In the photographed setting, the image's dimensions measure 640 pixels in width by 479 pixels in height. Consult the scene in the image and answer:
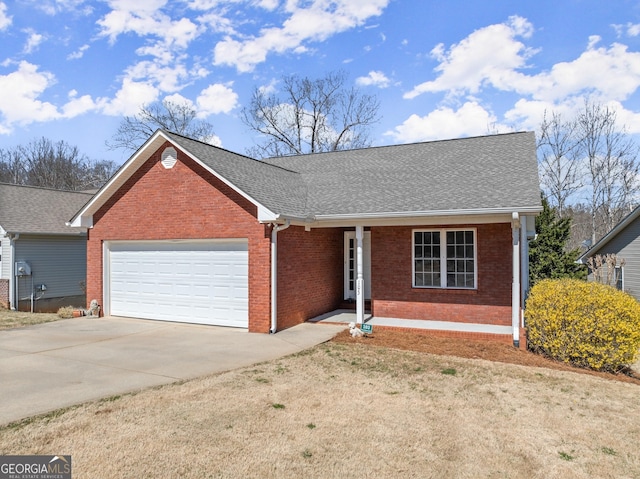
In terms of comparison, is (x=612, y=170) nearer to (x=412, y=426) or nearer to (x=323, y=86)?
(x=323, y=86)

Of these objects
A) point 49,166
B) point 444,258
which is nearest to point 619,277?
point 444,258

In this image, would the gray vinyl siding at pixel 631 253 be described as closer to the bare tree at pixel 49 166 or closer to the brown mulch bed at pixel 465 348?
the brown mulch bed at pixel 465 348

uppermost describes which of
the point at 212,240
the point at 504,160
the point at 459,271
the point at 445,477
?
the point at 504,160

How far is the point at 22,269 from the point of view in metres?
17.9

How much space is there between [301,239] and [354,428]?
23.8ft

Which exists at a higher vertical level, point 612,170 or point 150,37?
point 150,37

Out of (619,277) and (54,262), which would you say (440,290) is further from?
(54,262)

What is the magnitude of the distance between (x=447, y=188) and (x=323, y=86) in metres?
26.6

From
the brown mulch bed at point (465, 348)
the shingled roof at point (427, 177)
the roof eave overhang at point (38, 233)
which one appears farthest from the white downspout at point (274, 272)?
the roof eave overhang at point (38, 233)

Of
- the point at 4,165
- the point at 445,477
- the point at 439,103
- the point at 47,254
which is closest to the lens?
the point at 445,477

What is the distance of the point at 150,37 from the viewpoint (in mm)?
16734

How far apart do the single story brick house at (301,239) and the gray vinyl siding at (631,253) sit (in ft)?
33.4

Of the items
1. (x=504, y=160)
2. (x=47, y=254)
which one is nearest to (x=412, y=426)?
(x=504, y=160)

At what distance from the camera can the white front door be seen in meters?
13.9
